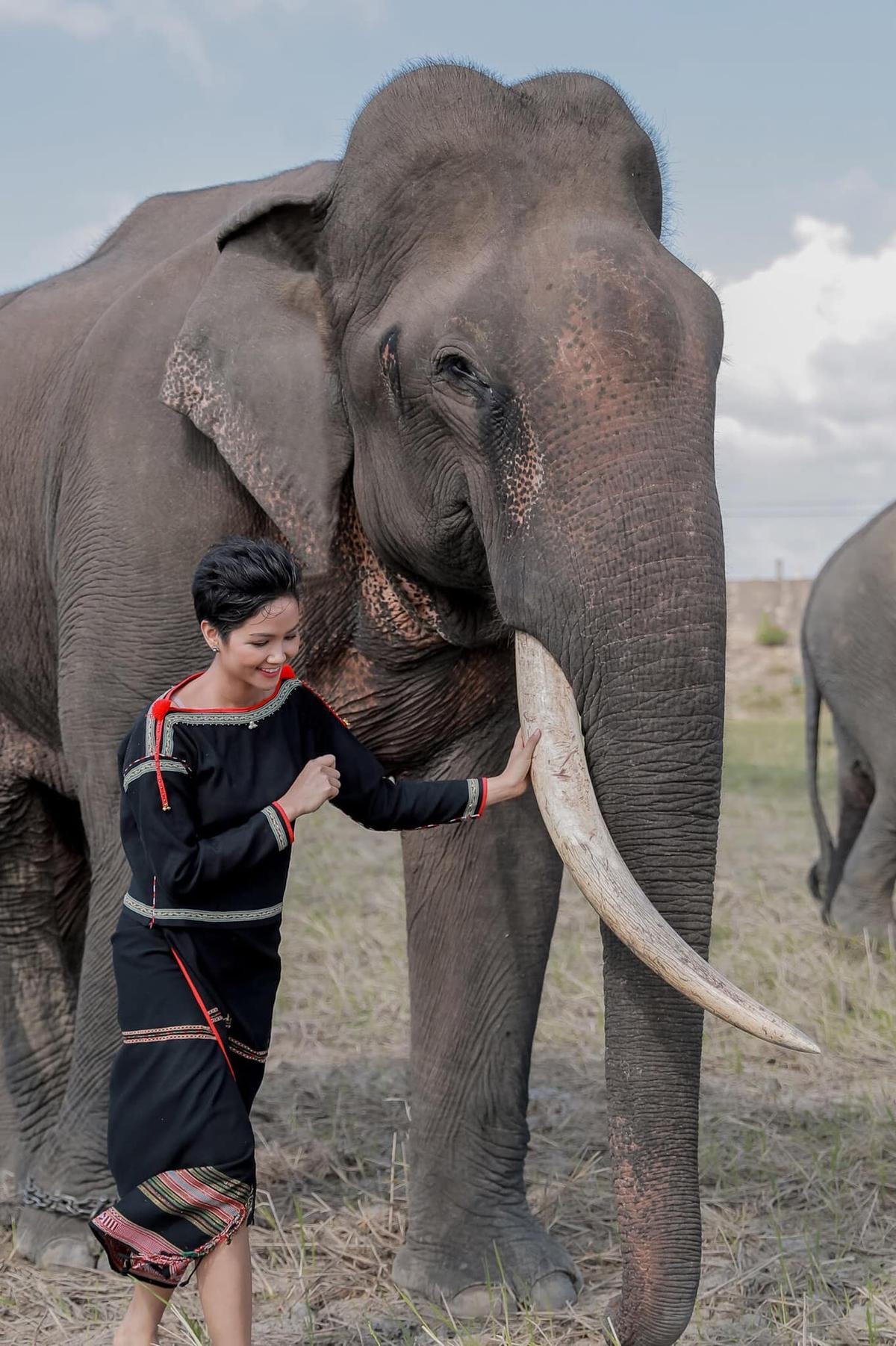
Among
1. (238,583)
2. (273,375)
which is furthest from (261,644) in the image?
(273,375)

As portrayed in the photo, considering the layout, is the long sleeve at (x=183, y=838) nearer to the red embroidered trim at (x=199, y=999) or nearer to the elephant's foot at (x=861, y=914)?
the red embroidered trim at (x=199, y=999)

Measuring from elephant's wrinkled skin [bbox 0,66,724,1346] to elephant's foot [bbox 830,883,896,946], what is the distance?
4.14m

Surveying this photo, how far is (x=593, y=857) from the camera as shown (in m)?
2.43

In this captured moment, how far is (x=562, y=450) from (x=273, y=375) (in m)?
0.74

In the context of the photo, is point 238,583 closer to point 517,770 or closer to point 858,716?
point 517,770

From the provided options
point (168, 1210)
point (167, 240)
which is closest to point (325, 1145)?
point (168, 1210)

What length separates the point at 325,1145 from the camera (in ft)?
13.9

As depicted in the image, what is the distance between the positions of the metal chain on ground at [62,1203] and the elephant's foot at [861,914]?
4.54 meters

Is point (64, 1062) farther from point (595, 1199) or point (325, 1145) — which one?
point (595, 1199)

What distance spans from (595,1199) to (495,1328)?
0.79 m

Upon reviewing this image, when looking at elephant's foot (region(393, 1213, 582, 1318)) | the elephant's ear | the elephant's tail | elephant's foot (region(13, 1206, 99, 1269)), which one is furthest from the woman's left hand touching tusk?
the elephant's tail

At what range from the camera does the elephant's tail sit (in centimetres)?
782

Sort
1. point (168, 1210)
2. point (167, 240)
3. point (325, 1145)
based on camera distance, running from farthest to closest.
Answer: point (325, 1145), point (167, 240), point (168, 1210)

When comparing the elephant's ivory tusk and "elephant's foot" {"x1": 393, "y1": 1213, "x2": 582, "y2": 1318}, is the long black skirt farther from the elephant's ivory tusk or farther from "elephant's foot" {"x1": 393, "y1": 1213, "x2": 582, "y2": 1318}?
"elephant's foot" {"x1": 393, "y1": 1213, "x2": 582, "y2": 1318}
